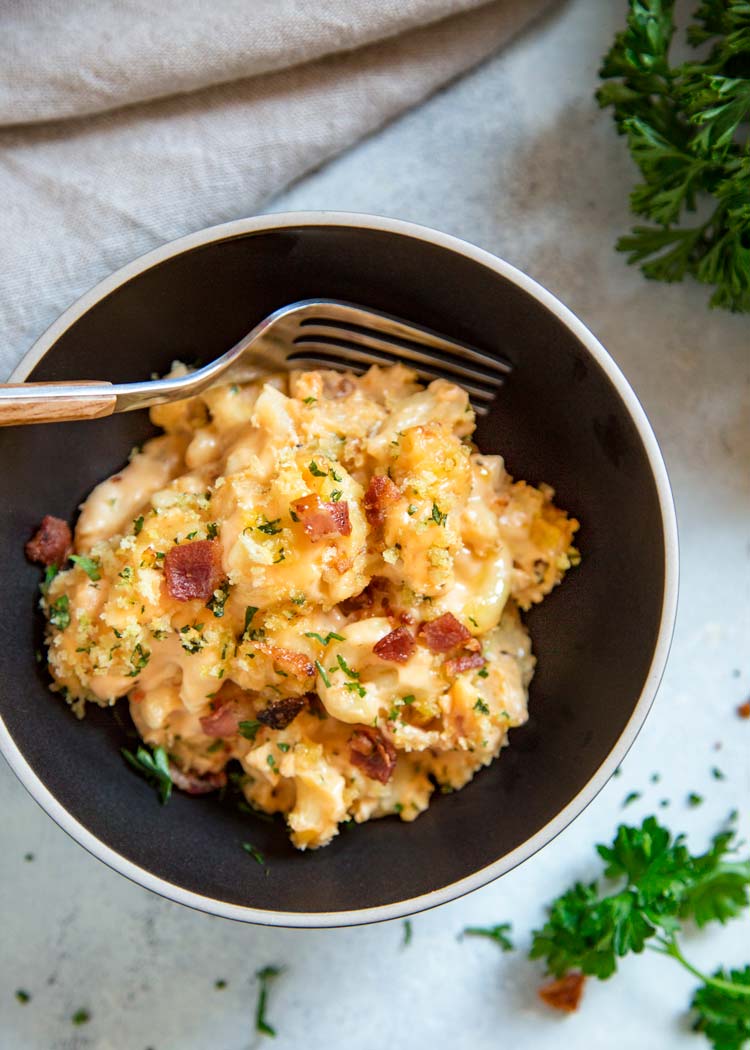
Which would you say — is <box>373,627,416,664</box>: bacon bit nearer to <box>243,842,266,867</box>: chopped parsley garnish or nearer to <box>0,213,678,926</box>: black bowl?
<box>0,213,678,926</box>: black bowl

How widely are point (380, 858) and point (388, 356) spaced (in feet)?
3.89

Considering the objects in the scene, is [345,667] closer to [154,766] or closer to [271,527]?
[271,527]

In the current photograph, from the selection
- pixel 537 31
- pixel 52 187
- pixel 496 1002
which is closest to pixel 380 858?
pixel 496 1002

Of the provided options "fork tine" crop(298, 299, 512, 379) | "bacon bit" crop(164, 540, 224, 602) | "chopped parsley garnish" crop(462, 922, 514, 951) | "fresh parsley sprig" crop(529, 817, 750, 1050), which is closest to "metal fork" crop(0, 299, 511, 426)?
"fork tine" crop(298, 299, 512, 379)

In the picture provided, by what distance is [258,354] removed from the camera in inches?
88.9

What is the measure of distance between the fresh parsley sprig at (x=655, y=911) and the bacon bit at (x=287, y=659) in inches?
39.7

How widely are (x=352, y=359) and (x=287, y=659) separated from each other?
2.44ft

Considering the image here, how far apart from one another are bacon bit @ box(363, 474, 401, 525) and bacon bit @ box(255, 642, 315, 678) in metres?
0.33

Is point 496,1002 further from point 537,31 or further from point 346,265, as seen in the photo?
point 537,31

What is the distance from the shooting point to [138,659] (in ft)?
6.86

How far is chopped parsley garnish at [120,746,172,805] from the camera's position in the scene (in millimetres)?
2248

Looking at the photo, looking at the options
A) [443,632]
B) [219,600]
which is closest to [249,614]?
[219,600]

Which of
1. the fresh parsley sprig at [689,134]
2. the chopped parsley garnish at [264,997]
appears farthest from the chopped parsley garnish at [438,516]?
the chopped parsley garnish at [264,997]

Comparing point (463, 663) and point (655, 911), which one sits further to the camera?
point (655, 911)
